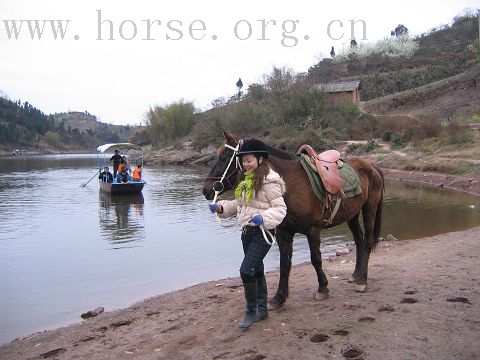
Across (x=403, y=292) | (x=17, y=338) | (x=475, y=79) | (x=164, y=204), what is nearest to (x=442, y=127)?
(x=164, y=204)

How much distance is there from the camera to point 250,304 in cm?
448

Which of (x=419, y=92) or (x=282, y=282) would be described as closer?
(x=282, y=282)

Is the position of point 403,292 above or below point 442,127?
below

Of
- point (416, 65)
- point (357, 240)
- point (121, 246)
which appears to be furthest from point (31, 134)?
point (357, 240)

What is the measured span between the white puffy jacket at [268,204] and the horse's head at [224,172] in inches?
13.5

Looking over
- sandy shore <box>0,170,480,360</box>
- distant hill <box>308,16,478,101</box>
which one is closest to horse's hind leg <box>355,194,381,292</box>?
sandy shore <box>0,170,480,360</box>

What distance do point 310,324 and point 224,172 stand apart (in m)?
1.72

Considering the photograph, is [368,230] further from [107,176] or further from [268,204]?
[107,176]

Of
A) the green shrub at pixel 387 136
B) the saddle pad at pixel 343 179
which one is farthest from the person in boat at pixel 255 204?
the green shrub at pixel 387 136

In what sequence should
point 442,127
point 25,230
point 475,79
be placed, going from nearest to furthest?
point 25,230 → point 442,127 → point 475,79

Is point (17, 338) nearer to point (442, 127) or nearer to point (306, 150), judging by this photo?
point (306, 150)

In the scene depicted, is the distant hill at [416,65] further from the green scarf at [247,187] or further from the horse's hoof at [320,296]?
the green scarf at [247,187]

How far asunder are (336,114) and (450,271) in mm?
39102

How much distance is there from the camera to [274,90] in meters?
46.0
